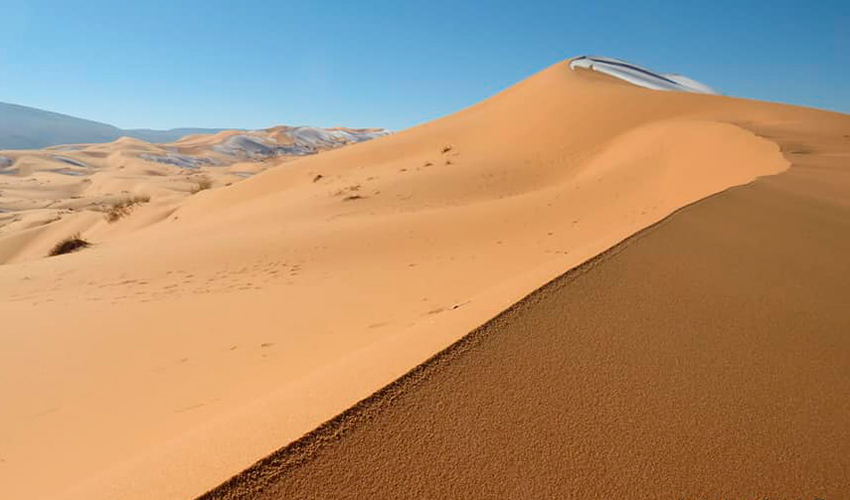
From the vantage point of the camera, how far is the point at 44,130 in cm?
8888

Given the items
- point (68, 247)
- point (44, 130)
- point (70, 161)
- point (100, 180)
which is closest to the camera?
point (68, 247)

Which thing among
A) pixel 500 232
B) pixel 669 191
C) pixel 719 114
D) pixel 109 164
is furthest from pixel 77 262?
pixel 109 164

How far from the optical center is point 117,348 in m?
3.66

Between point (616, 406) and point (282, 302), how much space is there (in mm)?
3513

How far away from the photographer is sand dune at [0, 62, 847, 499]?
68.4 inches

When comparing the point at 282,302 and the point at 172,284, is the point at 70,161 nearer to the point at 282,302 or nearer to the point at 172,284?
the point at 172,284

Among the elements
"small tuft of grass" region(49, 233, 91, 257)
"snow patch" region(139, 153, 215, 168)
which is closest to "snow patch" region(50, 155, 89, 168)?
"snow patch" region(139, 153, 215, 168)

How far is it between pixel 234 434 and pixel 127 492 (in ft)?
0.99

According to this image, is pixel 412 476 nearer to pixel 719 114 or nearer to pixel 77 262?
pixel 77 262

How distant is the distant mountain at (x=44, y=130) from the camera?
77250mm

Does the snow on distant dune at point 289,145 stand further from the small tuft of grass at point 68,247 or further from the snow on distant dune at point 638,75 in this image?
the small tuft of grass at point 68,247

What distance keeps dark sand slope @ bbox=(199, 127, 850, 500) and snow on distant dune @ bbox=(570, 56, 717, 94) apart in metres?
19.0

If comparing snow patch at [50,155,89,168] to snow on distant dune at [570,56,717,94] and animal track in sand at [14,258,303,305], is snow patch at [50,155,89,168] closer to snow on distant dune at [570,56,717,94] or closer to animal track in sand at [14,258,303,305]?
snow on distant dune at [570,56,717,94]

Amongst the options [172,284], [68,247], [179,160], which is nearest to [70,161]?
[179,160]
